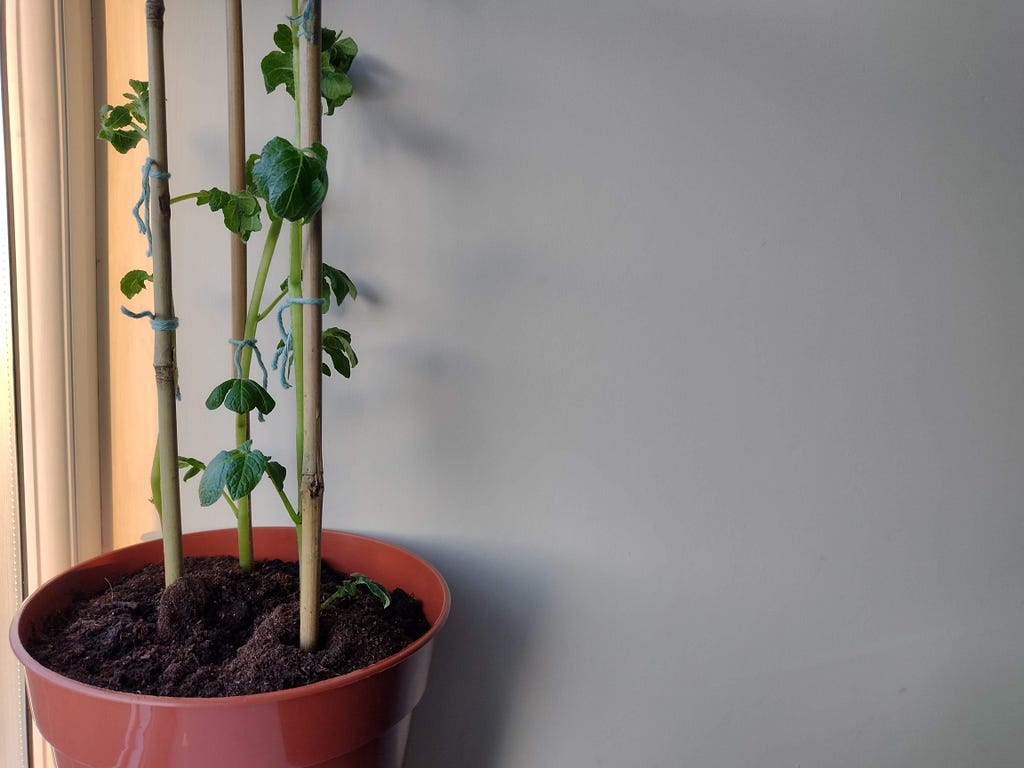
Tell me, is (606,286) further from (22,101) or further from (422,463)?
(22,101)

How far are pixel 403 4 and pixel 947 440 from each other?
0.93 meters

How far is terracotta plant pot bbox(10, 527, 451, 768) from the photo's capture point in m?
0.52

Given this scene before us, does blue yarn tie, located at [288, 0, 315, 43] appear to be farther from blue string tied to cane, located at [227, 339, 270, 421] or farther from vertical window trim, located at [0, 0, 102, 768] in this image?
vertical window trim, located at [0, 0, 102, 768]

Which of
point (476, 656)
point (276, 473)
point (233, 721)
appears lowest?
point (476, 656)

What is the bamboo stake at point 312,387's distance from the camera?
584 mm

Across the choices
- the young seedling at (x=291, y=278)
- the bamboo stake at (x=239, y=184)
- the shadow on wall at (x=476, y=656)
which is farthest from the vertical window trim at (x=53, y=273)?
the shadow on wall at (x=476, y=656)

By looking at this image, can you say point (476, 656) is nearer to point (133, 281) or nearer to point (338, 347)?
point (338, 347)

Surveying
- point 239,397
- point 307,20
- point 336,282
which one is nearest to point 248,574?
point 239,397

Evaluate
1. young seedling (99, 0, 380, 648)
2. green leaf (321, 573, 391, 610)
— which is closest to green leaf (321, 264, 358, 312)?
young seedling (99, 0, 380, 648)

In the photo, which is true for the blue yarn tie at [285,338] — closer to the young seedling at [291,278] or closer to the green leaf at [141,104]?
the young seedling at [291,278]

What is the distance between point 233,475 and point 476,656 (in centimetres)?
44

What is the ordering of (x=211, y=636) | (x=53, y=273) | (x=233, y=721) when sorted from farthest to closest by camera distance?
(x=53, y=273)
(x=211, y=636)
(x=233, y=721)

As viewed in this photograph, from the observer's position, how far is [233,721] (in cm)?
53

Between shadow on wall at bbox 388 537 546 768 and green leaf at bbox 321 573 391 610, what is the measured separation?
17 centimetres
